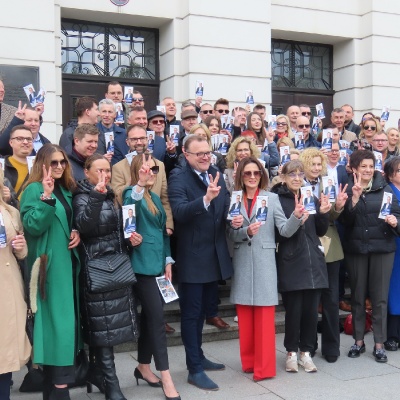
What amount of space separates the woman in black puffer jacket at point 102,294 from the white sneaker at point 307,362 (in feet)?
6.06

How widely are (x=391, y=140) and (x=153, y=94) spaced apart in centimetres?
500

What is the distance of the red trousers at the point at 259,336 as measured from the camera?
5.44 meters

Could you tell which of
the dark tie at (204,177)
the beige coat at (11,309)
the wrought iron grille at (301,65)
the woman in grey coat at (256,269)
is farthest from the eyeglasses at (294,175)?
the wrought iron grille at (301,65)

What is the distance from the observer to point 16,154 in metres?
5.52

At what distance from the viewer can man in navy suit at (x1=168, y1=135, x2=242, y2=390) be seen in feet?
17.5

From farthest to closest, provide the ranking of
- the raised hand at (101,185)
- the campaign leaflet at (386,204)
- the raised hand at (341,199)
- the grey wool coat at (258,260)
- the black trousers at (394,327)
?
the black trousers at (394,327) → the campaign leaflet at (386,204) → the raised hand at (341,199) → the grey wool coat at (258,260) → the raised hand at (101,185)

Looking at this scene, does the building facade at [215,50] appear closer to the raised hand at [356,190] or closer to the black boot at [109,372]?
the raised hand at [356,190]

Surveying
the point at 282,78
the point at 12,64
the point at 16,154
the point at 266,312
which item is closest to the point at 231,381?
the point at 266,312

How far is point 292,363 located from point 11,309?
2661mm

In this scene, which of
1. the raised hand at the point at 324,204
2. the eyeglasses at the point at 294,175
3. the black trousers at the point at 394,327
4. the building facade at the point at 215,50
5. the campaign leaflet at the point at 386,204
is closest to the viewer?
the raised hand at the point at 324,204

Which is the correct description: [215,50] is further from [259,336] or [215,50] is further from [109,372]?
[109,372]

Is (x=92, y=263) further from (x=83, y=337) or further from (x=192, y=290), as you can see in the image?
(x=192, y=290)

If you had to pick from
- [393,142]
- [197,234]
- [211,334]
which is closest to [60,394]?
[197,234]

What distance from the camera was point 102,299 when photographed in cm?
470
